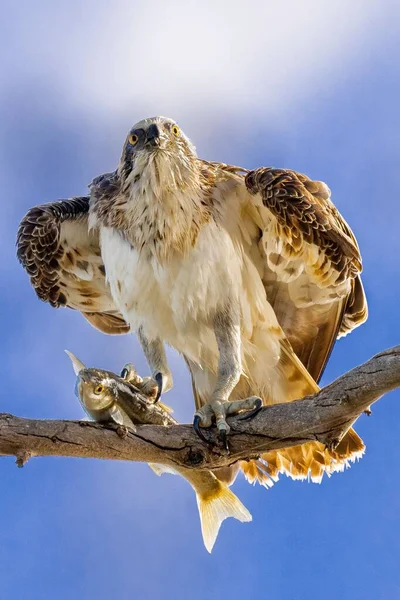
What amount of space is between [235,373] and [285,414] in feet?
3.91

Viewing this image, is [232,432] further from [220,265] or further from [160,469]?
[220,265]

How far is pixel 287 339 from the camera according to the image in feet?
27.4

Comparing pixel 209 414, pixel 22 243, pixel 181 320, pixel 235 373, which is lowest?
pixel 209 414

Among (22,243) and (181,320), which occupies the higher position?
(22,243)

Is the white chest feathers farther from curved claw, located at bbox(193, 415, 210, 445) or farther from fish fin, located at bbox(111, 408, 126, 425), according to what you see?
fish fin, located at bbox(111, 408, 126, 425)

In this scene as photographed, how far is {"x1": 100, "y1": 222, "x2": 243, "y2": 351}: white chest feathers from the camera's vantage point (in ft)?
24.5

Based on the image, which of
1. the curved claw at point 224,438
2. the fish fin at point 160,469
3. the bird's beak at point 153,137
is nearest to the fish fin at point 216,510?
the fish fin at point 160,469

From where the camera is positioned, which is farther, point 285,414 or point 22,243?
point 22,243

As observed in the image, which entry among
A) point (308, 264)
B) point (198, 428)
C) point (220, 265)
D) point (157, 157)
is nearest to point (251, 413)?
point (198, 428)

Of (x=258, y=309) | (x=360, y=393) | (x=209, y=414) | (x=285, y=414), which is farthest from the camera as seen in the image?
(x=258, y=309)

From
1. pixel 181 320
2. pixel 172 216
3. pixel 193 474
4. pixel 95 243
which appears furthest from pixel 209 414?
pixel 95 243

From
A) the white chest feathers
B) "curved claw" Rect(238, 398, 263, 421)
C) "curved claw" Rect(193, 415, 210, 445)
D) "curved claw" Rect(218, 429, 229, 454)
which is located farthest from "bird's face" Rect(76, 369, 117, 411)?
the white chest feathers

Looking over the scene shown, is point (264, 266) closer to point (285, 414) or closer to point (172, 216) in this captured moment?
point (172, 216)

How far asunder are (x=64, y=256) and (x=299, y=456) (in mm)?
3003
